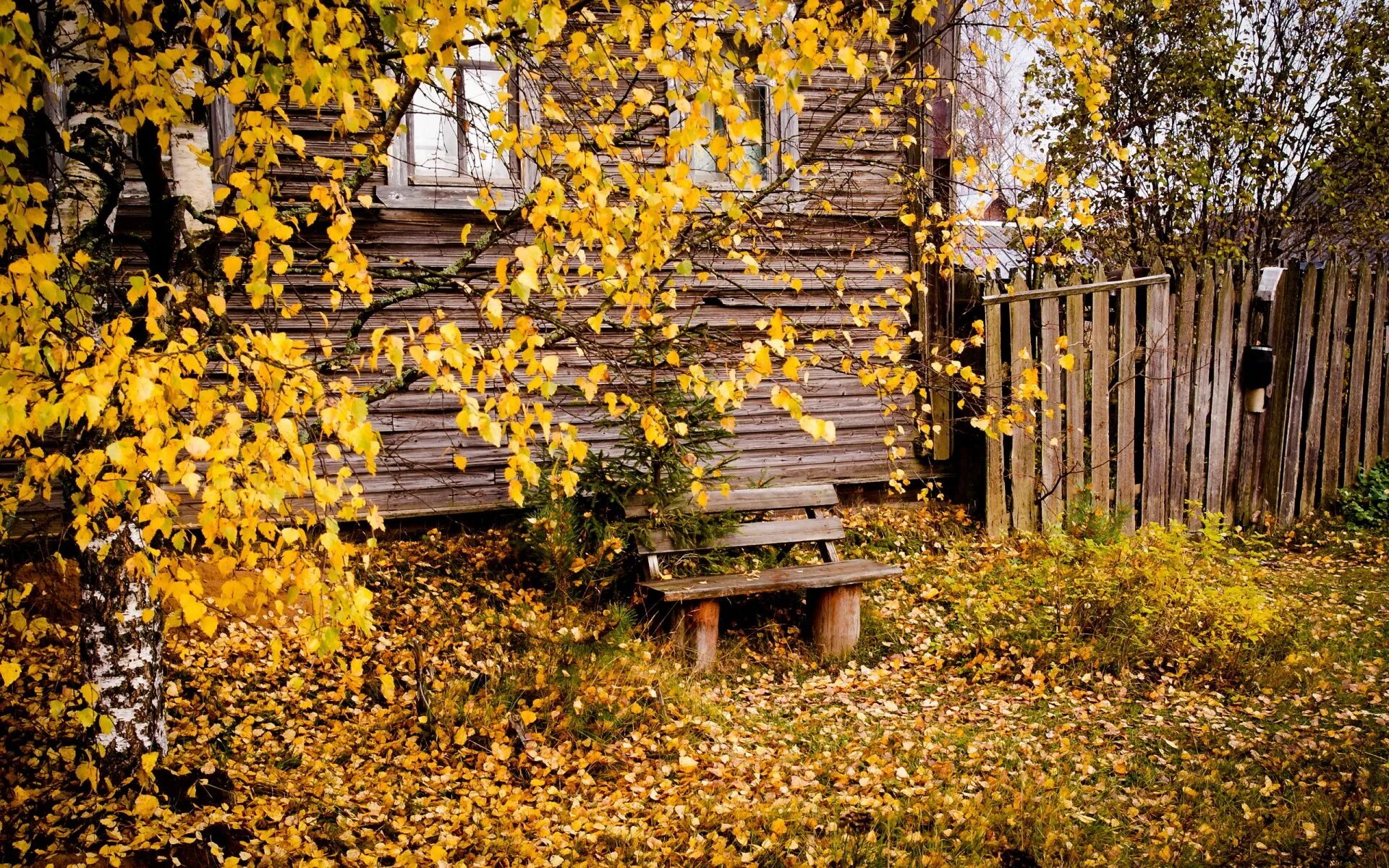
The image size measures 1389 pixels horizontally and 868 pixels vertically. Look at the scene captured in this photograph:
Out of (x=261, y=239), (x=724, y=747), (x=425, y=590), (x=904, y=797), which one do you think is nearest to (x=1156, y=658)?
(x=904, y=797)

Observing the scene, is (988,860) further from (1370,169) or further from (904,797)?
(1370,169)

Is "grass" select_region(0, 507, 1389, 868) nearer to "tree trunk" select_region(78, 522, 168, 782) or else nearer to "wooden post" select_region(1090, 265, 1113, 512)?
"tree trunk" select_region(78, 522, 168, 782)

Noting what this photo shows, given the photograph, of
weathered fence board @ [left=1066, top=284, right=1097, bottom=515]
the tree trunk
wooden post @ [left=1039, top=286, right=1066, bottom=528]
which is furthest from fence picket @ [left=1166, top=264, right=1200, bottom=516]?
the tree trunk

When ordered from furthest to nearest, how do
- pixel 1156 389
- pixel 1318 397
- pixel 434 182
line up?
pixel 1318 397 < pixel 1156 389 < pixel 434 182

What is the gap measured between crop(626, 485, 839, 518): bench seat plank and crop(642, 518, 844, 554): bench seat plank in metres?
0.11

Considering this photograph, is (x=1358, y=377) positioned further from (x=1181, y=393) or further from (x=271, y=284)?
(x=271, y=284)

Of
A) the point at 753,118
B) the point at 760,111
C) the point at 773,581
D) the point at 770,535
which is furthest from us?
the point at 760,111

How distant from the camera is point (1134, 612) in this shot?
5234mm

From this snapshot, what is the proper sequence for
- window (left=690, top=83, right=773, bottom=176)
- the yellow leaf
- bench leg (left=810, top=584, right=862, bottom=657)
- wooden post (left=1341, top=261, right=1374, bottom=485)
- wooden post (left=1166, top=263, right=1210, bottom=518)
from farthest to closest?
wooden post (left=1341, top=261, right=1374, bottom=485), window (left=690, top=83, right=773, bottom=176), wooden post (left=1166, top=263, right=1210, bottom=518), bench leg (left=810, top=584, right=862, bottom=657), the yellow leaf

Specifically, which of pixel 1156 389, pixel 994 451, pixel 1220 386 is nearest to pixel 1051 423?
pixel 994 451

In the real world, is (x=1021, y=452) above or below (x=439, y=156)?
below

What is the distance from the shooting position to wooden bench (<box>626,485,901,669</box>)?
519cm

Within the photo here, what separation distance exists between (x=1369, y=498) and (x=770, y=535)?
17.8 feet

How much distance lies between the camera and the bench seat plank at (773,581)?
16.8 ft
